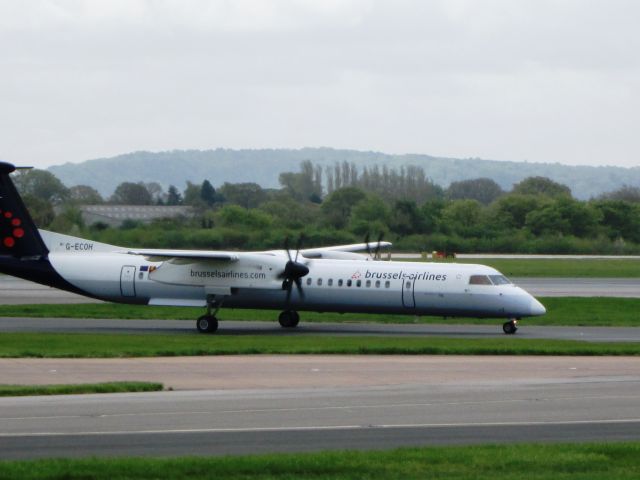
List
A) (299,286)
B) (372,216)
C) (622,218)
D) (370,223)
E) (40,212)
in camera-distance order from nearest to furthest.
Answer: (299,286), (40,212), (370,223), (372,216), (622,218)

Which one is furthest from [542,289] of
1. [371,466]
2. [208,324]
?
[371,466]

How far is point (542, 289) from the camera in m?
54.2

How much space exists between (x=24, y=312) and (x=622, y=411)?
1080 inches

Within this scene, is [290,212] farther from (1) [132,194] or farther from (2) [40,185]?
(1) [132,194]

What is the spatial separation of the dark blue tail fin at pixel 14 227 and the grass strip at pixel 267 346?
457 cm

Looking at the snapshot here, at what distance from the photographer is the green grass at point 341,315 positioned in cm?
4009

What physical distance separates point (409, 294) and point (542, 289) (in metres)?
21.3

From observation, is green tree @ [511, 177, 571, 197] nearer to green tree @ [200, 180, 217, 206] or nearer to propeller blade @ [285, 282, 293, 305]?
green tree @ [200, 180, 217, 206]

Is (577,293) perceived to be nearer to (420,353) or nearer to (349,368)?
(420,353)

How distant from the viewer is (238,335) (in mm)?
34562

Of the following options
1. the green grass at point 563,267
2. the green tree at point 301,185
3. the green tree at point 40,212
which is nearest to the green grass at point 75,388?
the green tree at point 40,212

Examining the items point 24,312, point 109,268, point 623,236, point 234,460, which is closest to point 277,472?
point 234,460

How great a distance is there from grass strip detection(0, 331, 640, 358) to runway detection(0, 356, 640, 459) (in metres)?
2.05

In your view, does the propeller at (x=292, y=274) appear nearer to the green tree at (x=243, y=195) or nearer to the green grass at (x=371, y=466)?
the green grass at (x=371, y=466)
